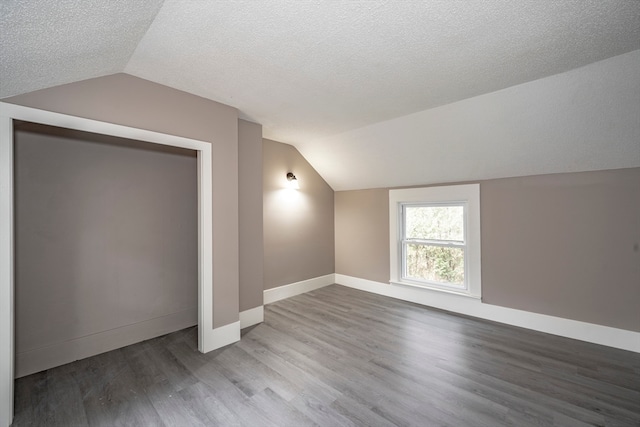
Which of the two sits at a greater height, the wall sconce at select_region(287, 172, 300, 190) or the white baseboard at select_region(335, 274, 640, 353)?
the wall sconce at select_region(287, 172, 300, 190)

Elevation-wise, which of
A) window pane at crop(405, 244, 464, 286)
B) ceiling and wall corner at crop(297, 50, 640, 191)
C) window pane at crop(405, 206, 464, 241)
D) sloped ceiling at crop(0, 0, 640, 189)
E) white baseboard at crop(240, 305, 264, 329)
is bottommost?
white baseboard at crop(240, 305, 264, 329)

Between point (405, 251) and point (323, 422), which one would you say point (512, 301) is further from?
point (323, 422)

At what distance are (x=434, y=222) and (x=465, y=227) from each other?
0.45 m

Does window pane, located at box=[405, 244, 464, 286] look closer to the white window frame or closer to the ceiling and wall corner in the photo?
the white window frame

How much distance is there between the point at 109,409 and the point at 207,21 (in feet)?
8.73

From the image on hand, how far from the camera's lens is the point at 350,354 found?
255 cm

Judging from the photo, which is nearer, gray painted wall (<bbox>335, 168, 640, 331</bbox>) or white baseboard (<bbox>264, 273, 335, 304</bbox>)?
gray painted wall (<bbox>335, 168, 640, 331</bbox>)

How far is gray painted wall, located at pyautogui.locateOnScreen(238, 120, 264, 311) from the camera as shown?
3.23 m

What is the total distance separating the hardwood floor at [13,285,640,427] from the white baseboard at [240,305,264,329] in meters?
0.16

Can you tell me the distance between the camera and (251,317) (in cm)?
329

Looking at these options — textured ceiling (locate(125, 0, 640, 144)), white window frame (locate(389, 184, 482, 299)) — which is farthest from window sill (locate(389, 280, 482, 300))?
textured ceiling (locate(125, 0, 640, 144))

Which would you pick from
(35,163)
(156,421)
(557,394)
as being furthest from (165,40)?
(557,394)

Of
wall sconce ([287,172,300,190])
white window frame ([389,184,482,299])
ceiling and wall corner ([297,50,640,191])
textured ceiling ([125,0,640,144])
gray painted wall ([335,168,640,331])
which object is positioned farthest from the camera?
wall sconce ([287,172,300,190])

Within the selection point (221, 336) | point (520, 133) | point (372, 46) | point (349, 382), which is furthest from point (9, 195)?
point (520, 133)
